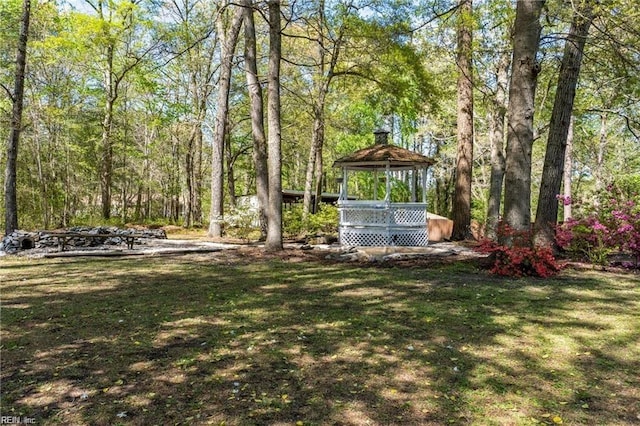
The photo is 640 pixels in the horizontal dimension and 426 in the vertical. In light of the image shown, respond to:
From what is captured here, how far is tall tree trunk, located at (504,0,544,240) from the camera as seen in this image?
7.31m

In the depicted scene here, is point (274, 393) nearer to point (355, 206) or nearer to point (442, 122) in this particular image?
point (355, 206)

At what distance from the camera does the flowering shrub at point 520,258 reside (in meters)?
7.42

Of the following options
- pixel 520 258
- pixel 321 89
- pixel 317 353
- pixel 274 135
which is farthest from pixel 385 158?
pixel 317 353

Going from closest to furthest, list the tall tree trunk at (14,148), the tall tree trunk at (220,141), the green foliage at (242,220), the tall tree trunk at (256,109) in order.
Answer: the tall tree trunk at (14,148)
the tall tree trunk at (256,109)
the green foliage at (242,220)
the tall tree trunk at (220,141)

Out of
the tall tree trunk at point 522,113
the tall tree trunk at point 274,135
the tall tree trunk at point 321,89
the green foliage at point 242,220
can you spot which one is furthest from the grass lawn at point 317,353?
the tall tree trunk at point 321,89

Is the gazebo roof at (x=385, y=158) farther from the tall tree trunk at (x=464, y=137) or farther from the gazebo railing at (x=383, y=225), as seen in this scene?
the gazebo railing at (x=383, y=225)

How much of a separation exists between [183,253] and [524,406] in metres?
9.24

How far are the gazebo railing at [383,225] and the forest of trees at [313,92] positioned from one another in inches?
65.5

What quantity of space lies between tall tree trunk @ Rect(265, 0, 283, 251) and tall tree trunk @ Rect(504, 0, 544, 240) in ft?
17.5

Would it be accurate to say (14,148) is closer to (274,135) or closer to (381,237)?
(274,135)

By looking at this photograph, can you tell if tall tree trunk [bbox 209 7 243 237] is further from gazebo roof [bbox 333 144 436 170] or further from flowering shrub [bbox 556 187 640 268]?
flowering shrub [bbox 556 187 640 268]

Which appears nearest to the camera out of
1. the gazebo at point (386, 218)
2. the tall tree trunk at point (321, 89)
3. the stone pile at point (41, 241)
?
the stone pile at point (41, 241)

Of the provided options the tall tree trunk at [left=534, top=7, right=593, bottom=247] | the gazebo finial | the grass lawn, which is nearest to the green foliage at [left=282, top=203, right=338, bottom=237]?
the gazebo finial

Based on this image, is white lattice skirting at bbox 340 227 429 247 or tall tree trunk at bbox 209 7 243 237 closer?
white lattice skirting at bbox 340 227 429 247
